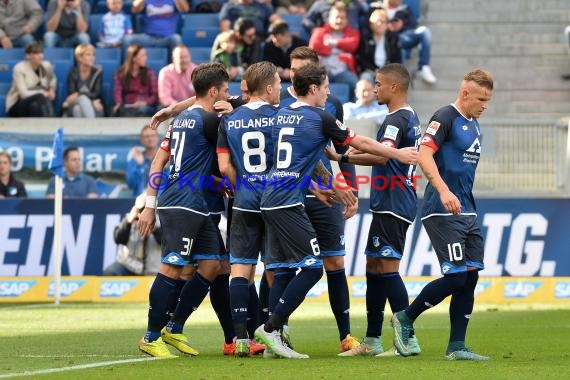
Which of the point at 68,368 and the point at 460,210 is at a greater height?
the point at 460,210

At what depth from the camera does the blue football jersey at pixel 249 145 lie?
427 inches

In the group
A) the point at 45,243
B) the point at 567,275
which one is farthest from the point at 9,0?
A: the point at 567,275

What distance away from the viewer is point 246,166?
10859 mm

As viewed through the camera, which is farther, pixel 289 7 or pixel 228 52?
pixel 289 7

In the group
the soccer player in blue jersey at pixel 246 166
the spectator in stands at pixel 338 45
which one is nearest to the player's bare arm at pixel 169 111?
the soccer player in blue jersey at pixel 246 166

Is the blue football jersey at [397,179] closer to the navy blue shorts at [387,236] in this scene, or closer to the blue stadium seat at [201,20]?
the navy blue shorts at [387,236]

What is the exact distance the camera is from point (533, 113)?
23047 millimetres

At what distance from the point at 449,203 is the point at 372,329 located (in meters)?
1.74

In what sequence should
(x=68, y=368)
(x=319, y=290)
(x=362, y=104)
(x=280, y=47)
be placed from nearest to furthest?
1. (x=68, y=368)
2. (x=319, y=290)
3. (x=362, y=104)
4. (x=280, y=47)

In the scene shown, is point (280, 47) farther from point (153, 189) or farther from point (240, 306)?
point (240, 306)

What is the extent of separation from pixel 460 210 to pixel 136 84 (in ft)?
39.5

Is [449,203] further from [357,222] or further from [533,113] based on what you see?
[533,113]

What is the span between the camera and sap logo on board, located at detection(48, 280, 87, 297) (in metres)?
18.8

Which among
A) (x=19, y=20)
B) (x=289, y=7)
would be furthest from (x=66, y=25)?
(x=289, y=7)
